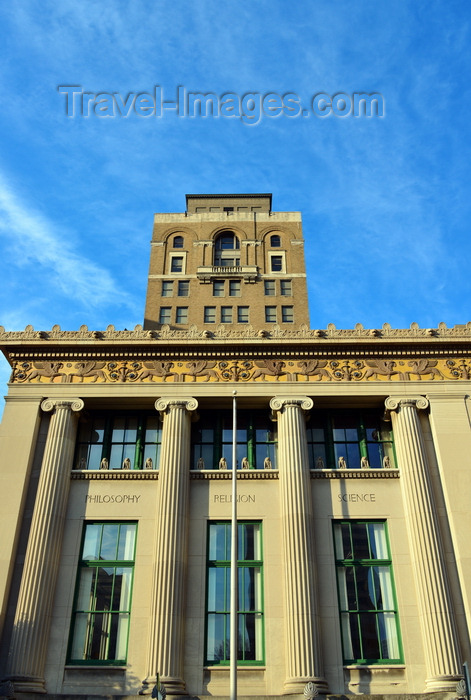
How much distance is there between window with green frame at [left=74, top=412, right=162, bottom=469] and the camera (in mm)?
32344

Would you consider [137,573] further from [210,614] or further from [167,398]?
[167,398]

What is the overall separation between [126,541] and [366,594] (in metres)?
10.6

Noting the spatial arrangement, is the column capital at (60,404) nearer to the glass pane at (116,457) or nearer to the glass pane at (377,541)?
the glass pane at (116,457)

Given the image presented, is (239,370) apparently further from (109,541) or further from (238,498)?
(109,541)

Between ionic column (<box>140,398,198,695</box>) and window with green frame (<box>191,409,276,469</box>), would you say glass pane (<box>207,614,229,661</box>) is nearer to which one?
ionic column (<box>140,398,198,695</box>)

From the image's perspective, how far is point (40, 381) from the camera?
33.6m

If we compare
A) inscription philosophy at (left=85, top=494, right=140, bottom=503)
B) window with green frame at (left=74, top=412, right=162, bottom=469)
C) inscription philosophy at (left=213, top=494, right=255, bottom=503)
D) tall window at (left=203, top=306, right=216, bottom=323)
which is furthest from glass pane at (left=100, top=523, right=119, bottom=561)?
tall window at (left=203, top=306, right=216, bottom=323)

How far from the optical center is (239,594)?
28.7 meters

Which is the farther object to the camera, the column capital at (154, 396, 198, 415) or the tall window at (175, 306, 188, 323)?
the tall window at (175, 306, 188, 323)

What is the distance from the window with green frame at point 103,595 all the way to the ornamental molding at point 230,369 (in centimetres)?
739

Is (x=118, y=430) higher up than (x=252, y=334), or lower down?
lower down

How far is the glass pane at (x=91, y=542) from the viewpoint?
1172 inches

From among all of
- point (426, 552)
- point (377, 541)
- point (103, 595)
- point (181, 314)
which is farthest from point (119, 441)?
point (181, 314)

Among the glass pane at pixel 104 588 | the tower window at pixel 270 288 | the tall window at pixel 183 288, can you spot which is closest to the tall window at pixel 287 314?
the tower window at pixel 270 288
